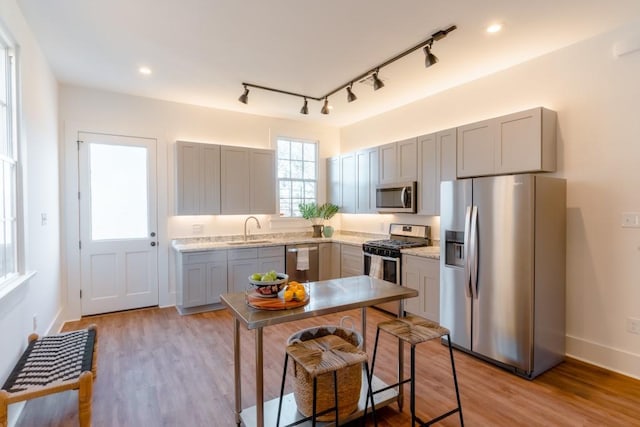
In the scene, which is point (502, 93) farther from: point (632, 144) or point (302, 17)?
point (302, 17)

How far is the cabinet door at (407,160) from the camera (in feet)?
13.7

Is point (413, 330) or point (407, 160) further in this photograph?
point (407, 160)

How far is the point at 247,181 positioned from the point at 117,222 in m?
1.77

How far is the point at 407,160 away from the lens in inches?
169

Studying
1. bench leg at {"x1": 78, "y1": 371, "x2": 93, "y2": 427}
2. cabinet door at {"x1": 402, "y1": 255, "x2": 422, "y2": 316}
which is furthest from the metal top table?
cabinet door at {"x1": 402, "y1": 255, "x2": 422, "y2": 316}

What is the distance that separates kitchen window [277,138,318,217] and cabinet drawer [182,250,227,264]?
1.38 m

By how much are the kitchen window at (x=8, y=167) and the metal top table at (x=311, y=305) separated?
1526 millimetres

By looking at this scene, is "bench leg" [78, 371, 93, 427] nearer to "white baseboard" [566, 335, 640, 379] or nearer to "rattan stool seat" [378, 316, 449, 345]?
"rattan stool seat" [378, 316, 449, 345]

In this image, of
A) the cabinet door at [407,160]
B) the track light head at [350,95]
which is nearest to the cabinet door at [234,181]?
the track light head at [350,95]

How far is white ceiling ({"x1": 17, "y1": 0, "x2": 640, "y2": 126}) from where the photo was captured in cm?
241

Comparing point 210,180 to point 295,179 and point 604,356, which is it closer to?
point 295,179

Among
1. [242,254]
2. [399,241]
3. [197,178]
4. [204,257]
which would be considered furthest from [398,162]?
[204,257]

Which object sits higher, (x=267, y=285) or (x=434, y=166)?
(x=434, y=166)

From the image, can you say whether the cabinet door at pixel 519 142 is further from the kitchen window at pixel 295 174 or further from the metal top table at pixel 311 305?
the kitchen window at pixel 295 174
